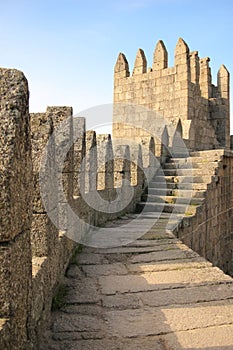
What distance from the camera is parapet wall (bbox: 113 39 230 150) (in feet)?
39.3

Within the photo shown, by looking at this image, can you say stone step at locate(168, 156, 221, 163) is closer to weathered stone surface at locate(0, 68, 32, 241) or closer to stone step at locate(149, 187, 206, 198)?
stone step at locate(149, 187, 206, 198)

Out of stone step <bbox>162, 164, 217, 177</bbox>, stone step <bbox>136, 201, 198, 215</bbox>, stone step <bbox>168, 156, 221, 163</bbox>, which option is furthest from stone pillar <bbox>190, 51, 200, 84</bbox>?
stone step <bbox>136, 201, 198, 215</bbox>

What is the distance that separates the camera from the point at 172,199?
8016mm

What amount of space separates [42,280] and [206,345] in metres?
1.20

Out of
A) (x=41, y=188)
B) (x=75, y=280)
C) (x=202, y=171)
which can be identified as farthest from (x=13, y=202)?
(x=202, y=171)

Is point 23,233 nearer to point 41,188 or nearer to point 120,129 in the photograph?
point 41,188

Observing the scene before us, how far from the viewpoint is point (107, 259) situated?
4.39 metres

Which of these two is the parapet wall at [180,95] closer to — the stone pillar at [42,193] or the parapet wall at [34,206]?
the parapet wall at [34,206]

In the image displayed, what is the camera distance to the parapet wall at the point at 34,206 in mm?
1766

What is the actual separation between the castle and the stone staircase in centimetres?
3

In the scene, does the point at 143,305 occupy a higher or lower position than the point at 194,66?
lower

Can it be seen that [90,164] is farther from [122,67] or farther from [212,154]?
[122,67]

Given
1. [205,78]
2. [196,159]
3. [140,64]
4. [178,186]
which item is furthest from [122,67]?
[178,186]

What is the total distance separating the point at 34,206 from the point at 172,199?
554 centimetres
